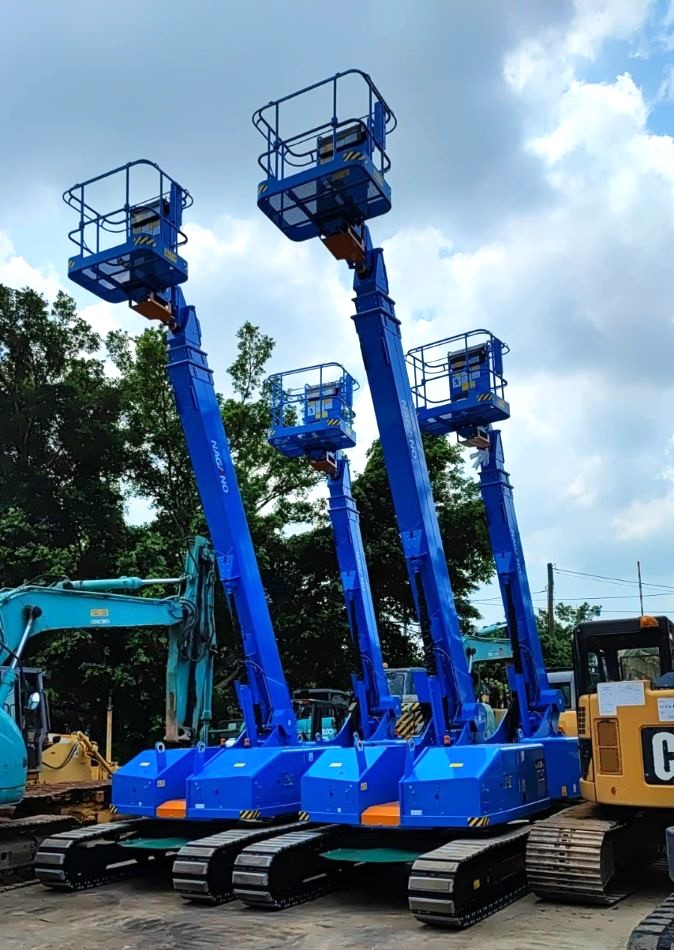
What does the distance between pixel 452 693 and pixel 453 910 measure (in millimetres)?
2918

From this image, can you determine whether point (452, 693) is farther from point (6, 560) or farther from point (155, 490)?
point (155, 490)

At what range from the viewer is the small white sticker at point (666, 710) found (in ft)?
27.7

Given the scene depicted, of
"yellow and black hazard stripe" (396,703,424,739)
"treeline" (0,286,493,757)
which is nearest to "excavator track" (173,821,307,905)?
"yellow and black hazard stripe" (396,703,424,739)

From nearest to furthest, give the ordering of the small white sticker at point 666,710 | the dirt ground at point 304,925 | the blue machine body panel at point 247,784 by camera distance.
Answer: the dirt ground at point 304,925, the small white sticker at point 666,710, the blue machine body panel at point 247,784

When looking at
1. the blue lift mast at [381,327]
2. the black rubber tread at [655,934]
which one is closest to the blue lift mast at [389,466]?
the blue lift mast at [381,327]

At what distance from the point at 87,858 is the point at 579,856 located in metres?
5.78

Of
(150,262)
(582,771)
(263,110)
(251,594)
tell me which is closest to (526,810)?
(582,771)

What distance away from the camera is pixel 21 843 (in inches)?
472

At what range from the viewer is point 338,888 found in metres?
10.4

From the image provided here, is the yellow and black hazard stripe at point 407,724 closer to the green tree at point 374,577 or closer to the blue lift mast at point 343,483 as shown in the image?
the blue lift mast at point 343,483

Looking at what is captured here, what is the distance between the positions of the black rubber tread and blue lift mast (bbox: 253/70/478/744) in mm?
4397

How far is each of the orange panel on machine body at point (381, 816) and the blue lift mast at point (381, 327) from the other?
1.11 m

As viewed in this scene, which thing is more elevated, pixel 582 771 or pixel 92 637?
pixel 92 637

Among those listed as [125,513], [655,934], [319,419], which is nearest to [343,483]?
[319,419]
